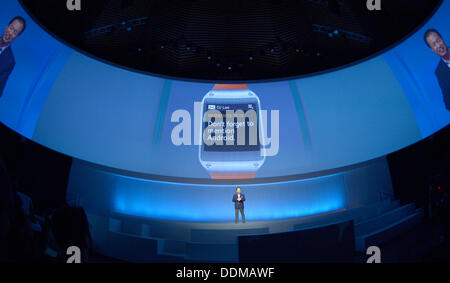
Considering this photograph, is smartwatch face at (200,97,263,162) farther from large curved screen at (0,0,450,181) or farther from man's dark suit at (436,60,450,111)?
man's dark suit at (436,60,450,111)

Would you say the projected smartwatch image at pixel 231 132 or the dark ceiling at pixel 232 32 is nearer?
the dark ceiling at pixel 232 32

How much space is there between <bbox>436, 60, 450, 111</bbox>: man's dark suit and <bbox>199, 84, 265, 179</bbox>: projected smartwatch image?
3514mm

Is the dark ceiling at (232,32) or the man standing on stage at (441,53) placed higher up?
the dark ceiling at (232,32)

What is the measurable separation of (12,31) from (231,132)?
14.4 ft

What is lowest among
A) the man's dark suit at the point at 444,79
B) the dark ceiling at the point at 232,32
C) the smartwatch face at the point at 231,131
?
the smartwatch face at the point at 231,131

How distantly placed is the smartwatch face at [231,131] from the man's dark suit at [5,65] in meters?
3.74

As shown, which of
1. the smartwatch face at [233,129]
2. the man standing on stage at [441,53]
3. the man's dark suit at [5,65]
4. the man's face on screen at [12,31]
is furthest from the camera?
the smartwatch face at [233,129]

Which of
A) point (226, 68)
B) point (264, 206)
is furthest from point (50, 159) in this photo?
point (264, 206)

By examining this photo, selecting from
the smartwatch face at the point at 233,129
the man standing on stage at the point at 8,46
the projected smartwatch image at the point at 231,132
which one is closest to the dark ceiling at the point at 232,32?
the man standing on stage at the point at 8,46

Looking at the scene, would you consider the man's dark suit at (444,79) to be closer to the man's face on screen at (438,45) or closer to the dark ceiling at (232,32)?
the man's face on screen at (438,45)

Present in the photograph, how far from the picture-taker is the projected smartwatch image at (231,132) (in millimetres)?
7392

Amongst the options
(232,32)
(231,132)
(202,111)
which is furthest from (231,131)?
(232,32)

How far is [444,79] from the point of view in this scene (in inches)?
280

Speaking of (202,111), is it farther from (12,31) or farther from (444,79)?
(444,79)
